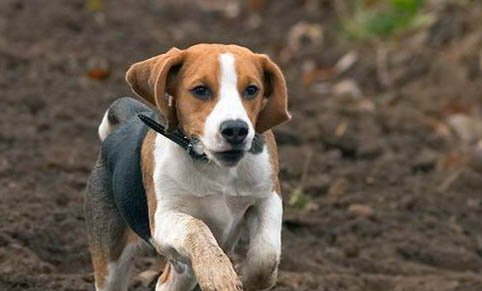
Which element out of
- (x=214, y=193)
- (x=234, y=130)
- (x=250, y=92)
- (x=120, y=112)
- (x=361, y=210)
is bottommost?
(x=361, y=210)

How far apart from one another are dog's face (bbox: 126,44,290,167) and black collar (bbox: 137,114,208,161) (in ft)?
0.14

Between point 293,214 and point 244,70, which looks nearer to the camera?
point 244,70

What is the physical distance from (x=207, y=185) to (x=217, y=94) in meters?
0.51

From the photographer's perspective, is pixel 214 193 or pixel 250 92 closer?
pixel 250 92

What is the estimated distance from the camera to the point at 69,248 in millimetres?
7215

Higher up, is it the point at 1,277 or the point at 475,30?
the point at 475,30

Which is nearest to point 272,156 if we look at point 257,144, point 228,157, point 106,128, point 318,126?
point 257,144

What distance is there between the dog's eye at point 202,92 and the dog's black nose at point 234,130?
22cm

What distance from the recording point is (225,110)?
509 cm

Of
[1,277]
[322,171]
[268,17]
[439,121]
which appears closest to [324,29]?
[268,17]

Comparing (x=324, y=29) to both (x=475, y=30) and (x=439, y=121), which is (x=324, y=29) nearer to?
(x=475, y=30)

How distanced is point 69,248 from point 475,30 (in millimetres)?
5964

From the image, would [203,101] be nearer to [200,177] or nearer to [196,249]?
[200,177]

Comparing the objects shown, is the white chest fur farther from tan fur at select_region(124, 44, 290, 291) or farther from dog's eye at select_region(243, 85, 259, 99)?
dog's eye at select_region(243, 85, 259, 99)
